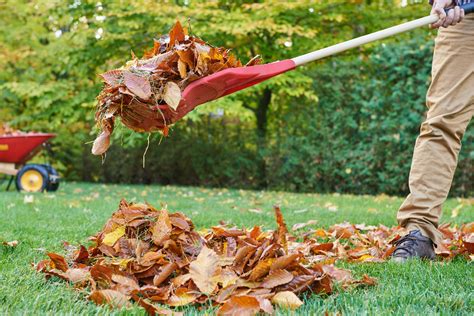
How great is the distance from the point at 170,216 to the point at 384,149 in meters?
6.32

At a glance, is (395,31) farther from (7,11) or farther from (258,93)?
(7,11)

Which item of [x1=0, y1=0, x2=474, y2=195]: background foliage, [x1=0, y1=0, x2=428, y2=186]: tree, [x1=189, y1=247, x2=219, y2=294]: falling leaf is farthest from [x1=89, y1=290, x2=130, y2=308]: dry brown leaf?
[x1=0, y1=0, x2=428, y2=186]: tree

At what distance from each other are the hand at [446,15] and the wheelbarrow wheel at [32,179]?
574 cm

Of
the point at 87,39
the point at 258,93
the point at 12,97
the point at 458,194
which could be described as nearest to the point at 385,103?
the point at 458,194

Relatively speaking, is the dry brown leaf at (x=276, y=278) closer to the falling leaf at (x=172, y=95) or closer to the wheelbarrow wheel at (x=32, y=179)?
the falling leaf at (x=172, y=95)

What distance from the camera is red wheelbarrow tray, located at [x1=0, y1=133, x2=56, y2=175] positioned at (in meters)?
7.32

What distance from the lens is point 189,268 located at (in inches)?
78.3

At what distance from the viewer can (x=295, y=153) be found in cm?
928

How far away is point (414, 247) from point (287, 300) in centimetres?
104

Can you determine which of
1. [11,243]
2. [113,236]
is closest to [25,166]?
[11,243]

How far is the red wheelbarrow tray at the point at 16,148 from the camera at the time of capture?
732cm

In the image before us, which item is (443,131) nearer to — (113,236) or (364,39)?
(364,39)

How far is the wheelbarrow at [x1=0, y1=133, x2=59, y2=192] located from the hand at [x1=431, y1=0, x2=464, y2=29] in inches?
224

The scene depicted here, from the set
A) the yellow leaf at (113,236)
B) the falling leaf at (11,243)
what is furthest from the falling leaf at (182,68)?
the falling leaf at (11,243)
